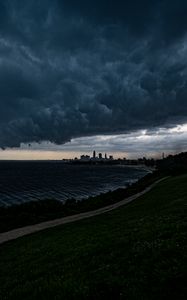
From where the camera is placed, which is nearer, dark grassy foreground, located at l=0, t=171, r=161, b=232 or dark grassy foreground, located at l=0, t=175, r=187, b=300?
dark grassy foreground, located at l=0, t=175, r=187, b=300

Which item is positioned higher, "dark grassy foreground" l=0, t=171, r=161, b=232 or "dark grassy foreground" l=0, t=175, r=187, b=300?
"dark grassy foreground" l=0, t=175, r=187, b=300

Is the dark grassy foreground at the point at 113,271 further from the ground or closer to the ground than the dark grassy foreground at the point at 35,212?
further from the ground

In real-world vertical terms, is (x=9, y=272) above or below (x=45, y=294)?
below

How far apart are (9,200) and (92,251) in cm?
6577

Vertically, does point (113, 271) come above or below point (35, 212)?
above

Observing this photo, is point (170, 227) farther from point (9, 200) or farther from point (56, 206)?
point (9, 200)

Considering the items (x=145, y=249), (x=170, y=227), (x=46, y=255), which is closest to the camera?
(x=145, y=249)

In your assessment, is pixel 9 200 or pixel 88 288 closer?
pixel 88 288

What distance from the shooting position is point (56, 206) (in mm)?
50906

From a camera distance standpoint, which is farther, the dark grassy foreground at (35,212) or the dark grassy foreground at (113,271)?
the dark grassy foreground at (35,212)

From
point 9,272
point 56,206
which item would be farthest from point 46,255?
point 56,206

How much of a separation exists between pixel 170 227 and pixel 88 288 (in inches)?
300

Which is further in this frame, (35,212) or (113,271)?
(35,212)

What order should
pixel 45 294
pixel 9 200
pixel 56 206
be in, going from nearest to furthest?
pixel 45 294 → pixel 56 206 → pixel 9 200
